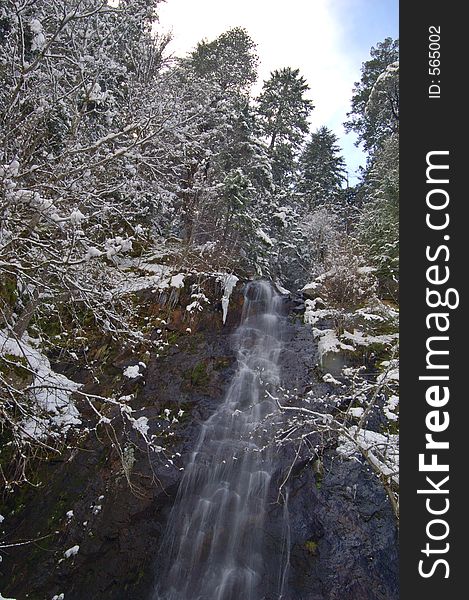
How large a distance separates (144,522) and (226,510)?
4.67 feet

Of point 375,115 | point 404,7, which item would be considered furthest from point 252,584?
point 375,115

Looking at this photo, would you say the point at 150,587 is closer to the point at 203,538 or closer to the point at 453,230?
the point at 203,538

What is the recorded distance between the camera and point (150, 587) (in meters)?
6.72

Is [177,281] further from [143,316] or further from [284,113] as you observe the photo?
[284,113]

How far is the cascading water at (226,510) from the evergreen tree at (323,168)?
15948 mm

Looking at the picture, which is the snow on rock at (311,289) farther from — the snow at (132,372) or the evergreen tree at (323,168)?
the evergreen tree at (323,168)

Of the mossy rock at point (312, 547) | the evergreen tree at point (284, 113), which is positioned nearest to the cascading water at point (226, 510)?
the mossy rock at point (312, 547)

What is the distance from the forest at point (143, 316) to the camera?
449 centimetres

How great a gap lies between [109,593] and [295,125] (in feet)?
59.2

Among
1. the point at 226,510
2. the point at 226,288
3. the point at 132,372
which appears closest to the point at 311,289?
the point at 226,288

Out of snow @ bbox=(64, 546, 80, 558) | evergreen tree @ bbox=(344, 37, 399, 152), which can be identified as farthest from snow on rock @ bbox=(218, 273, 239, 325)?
evergreen tree @ bbox=(344, 37, 399, 152)

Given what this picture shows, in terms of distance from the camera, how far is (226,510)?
739 cm

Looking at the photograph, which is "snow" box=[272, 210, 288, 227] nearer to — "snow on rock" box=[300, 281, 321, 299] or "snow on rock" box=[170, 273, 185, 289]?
"snow on rock" box=[300, 281, 321, 299]

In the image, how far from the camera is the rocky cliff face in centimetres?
629
